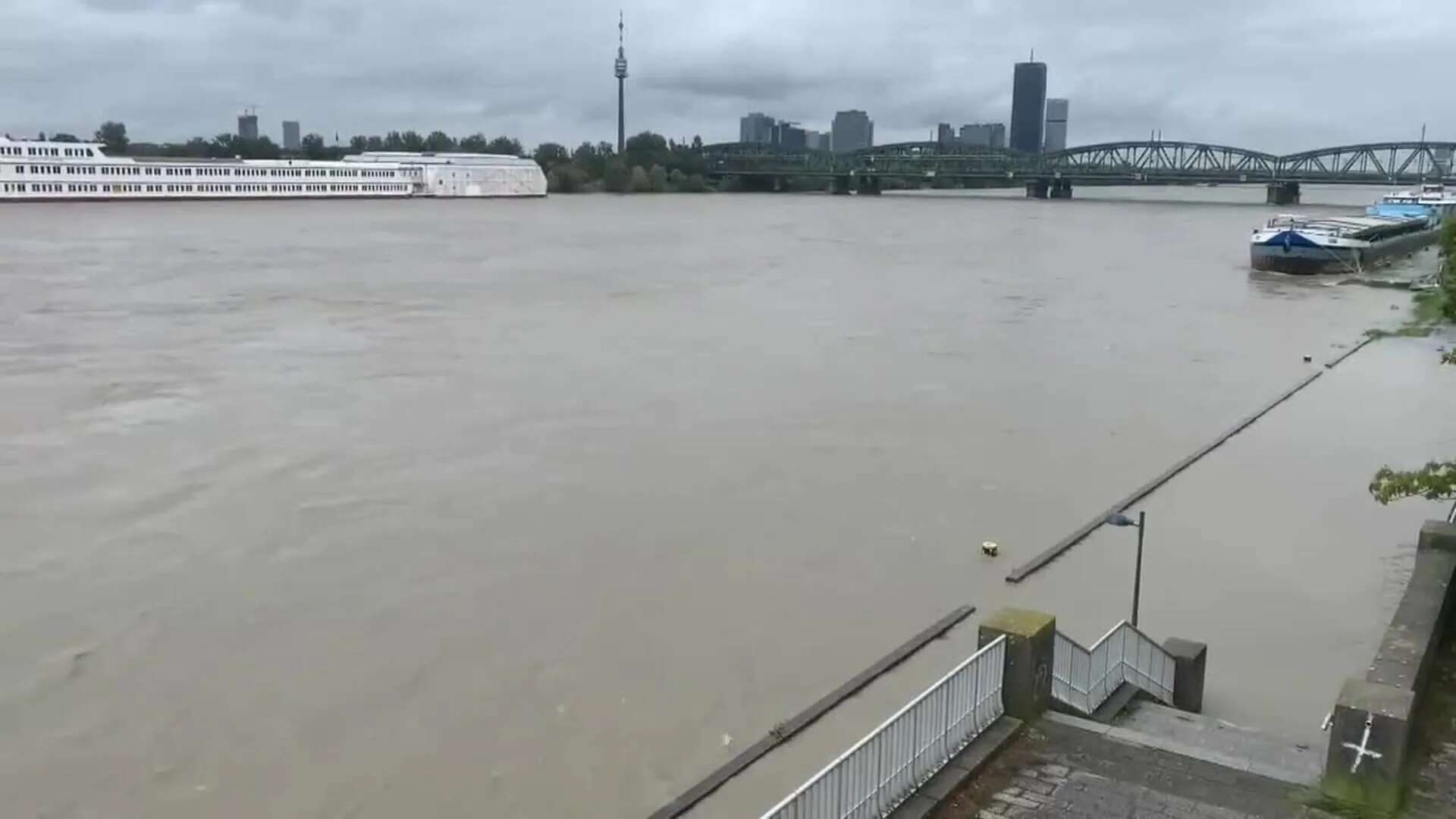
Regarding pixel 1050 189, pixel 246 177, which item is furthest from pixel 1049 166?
pixel 246 177

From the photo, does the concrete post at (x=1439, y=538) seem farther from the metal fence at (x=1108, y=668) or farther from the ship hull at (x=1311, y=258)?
the ship hull at (x=1311, y=258)

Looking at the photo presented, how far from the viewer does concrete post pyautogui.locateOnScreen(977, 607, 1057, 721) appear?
6.20 m

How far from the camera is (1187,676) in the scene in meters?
8.76

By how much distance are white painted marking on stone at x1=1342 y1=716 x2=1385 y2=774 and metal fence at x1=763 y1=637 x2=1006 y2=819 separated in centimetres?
162

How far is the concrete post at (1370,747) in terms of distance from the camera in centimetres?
535

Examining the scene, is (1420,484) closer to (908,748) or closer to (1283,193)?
(908,748)

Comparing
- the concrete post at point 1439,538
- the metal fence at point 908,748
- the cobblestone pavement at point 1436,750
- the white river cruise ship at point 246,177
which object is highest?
the white river cruise ship at point 246,177

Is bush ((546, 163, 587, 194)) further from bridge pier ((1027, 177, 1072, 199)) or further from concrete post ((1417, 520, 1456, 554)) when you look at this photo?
concrete post ((1417, 520, 1456, 554))

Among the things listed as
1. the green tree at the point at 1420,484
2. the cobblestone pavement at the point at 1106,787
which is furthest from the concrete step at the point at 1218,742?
the green tree at the point at 1420,484

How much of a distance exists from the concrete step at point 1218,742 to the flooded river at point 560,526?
6.37ft

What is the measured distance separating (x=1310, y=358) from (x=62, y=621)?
Result: 25.6 metres

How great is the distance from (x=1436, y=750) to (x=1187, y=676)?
9.03ft

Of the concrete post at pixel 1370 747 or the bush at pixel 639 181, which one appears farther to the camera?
the bush at pixel 639 181

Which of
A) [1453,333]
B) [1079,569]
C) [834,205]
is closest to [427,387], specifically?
[1079,569]
